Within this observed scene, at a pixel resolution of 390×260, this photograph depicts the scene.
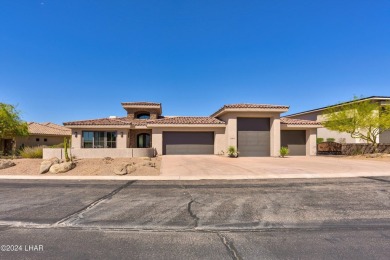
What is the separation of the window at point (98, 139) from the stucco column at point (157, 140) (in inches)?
194

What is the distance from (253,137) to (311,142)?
7.78m

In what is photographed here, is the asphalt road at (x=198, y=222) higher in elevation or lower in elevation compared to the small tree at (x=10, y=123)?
lower

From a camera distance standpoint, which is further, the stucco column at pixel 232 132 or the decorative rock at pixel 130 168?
the stucco column at pixel 232 132

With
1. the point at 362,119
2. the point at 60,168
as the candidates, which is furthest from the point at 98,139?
the point at 362,119

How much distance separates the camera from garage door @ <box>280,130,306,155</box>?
2475 centimetres

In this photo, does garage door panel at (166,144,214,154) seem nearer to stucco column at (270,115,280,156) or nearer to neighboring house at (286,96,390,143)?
stucco column at (270,115,280,156)

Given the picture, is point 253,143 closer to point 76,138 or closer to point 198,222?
point 198,222

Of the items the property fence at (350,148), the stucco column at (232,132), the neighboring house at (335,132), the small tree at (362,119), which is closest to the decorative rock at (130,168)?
the stucco column at (232,132)

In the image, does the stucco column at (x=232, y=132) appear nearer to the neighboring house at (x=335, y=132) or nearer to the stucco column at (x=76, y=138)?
the neighboring house at (x=335, y=132)

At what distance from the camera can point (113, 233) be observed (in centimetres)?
446

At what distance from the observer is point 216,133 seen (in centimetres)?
2383

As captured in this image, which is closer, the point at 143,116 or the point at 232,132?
the point at 232,132

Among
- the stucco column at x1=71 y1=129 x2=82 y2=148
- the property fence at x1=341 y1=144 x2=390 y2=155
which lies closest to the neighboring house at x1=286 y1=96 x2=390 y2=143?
the property fence at x1=341 y1=144 x2=390 y2=155

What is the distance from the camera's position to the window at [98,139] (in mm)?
23656
